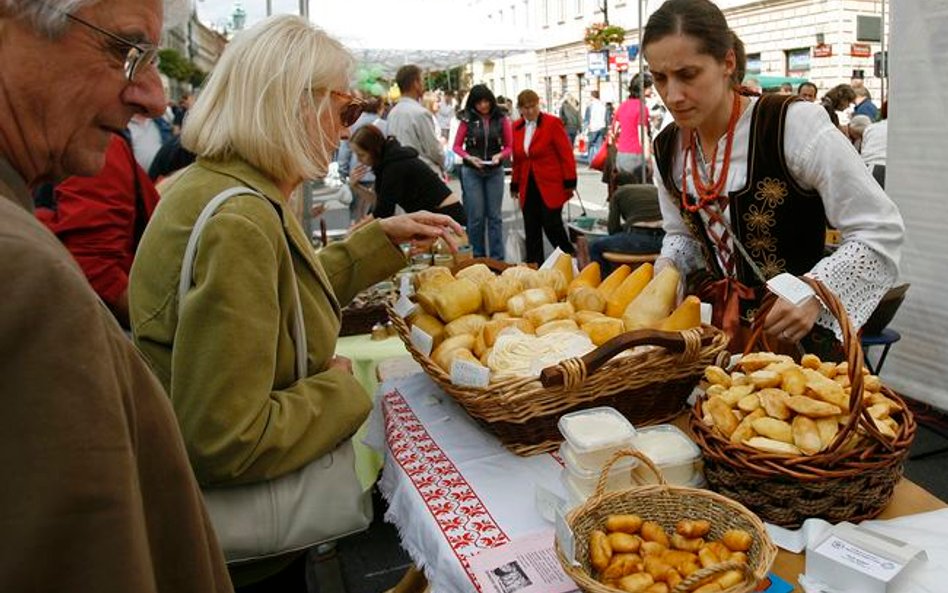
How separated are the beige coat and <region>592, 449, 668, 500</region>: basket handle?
65 cm

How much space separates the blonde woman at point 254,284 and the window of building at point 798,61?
21138mm

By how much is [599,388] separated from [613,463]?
0.24m

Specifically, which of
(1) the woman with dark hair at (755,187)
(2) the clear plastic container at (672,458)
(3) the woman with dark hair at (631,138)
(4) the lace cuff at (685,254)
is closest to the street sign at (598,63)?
(3) the woman with dark hair at (631,138)

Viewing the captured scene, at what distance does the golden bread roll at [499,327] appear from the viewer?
5.18ft

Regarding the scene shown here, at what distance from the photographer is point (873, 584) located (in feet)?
3.12

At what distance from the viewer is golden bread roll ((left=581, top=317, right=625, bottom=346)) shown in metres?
1.52

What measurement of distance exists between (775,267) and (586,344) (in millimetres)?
702

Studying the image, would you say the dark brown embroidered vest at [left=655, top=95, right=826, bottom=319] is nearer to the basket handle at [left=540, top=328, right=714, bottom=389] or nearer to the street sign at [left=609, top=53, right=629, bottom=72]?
the basket handle at [left=540, top=328, right=714, bottom=389]

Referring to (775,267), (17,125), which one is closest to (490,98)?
(775,267)

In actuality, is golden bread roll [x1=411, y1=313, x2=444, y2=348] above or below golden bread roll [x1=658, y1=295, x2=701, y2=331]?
below

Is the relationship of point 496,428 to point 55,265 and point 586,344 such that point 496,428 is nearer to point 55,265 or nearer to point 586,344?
point 586,344

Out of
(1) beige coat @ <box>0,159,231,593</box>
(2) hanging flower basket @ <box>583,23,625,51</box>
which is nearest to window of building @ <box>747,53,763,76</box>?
(2) hanging flower basket @ <box>583,23,625,51</box>

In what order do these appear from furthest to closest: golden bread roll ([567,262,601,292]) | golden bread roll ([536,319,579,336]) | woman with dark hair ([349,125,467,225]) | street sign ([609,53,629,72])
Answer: street sign ([609,53,629,72]), woman with dark hair ([349,125,467,225]), golden bread roll ([567,262,601,292]), golden bread roll ([536,319,579,336])

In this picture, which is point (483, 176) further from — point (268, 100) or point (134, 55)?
point (134, 55)
